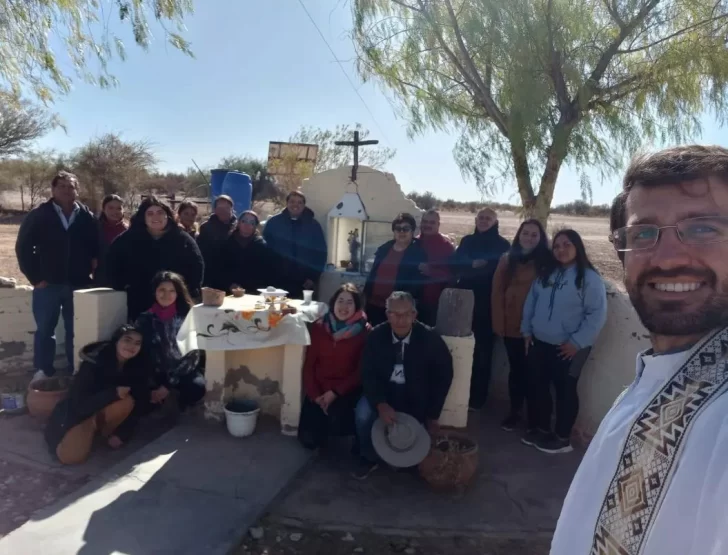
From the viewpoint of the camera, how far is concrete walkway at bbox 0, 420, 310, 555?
290cm

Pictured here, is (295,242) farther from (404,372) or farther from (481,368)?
(404,372)

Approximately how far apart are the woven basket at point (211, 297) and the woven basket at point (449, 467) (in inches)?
77.4

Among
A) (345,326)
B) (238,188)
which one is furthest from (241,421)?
(238,188)

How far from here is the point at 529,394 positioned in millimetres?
4477

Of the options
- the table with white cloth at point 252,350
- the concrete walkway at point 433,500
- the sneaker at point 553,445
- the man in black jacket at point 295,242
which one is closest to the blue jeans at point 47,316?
the table with white cloth at point 252,350

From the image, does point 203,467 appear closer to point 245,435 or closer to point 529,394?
point 245,435

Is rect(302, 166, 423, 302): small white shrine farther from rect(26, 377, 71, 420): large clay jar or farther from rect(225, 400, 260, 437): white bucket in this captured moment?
rect(26, 377, 71, 420): large clay jar

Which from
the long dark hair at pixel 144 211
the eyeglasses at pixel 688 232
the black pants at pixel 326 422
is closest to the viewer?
the eyeglasses at pixel 688 232

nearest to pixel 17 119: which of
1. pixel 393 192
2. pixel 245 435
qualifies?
pixel 393 192

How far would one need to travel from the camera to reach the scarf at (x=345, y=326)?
13.9ft

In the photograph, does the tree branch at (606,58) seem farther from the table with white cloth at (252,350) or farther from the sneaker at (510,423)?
the table with white cloth at (252,350)

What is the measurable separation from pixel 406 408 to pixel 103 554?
2041 mm

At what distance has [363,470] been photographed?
3.88 metres

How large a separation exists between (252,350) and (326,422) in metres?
0.90
